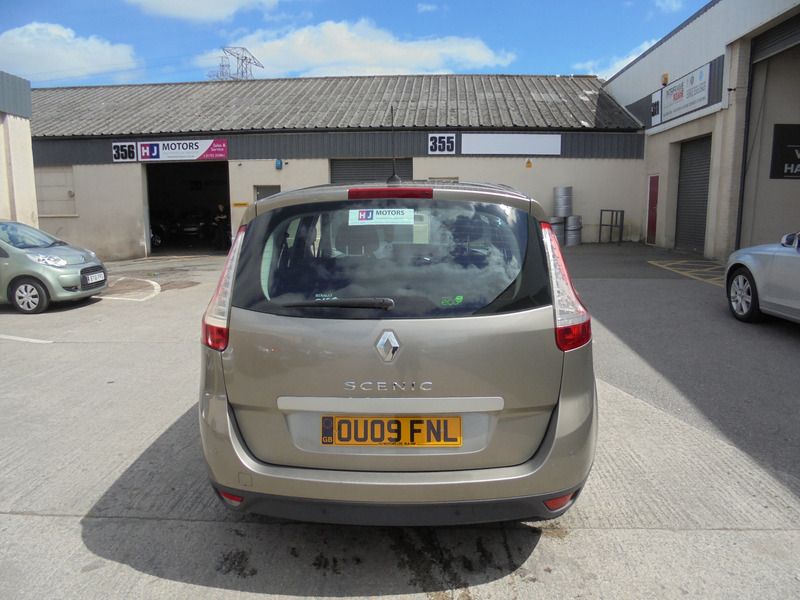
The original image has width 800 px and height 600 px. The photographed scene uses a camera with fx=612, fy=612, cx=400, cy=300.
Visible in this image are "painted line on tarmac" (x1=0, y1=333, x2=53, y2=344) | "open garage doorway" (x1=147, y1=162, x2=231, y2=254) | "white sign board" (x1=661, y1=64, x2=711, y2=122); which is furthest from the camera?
"open garage doorway" (x1=147, y1=162, x2=231, y2=254)

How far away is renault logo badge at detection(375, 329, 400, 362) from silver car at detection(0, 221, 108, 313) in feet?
29.1

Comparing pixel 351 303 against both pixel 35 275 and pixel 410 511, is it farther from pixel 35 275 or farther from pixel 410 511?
pixel 35 275

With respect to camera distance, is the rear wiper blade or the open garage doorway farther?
the open garage doorway

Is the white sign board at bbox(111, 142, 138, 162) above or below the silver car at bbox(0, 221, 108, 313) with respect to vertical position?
above

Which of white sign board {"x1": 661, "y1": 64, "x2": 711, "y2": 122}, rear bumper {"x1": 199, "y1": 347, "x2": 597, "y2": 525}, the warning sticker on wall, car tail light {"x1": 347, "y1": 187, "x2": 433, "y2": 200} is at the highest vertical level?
white sign board {"x1": 661, "y1": 64, "x2": 711, "y2": 122}

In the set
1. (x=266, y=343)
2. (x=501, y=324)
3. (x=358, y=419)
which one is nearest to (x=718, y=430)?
(x=501, y=324)

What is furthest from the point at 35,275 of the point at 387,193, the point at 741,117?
the point at 741,117

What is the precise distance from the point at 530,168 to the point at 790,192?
327 inches

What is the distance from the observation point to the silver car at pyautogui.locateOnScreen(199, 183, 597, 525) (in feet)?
8.25

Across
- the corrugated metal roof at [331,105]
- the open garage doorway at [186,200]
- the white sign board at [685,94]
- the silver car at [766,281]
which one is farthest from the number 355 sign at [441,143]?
the silver car at [766,281]

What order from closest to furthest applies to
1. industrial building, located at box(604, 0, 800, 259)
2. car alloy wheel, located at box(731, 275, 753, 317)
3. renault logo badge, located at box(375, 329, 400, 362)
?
renault logo badge, located at box(375, 329, 400, 362) → car alloy wheel, located at box(731, 275, 753, 317) → industrial building, located at box(604, 0, 800, 259)

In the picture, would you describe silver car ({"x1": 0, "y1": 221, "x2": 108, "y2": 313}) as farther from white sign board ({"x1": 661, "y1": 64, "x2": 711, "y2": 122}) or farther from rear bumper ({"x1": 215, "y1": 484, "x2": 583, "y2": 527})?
white sign board ({"x1": 661, "y1": 64, "x2": 711, "y2": 122})

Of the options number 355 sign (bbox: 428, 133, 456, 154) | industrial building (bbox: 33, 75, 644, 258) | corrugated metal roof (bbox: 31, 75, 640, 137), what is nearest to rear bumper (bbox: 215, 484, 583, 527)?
industrial building (bbox: 33, 75, 644, 258)

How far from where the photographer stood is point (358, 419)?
2.54 metres
